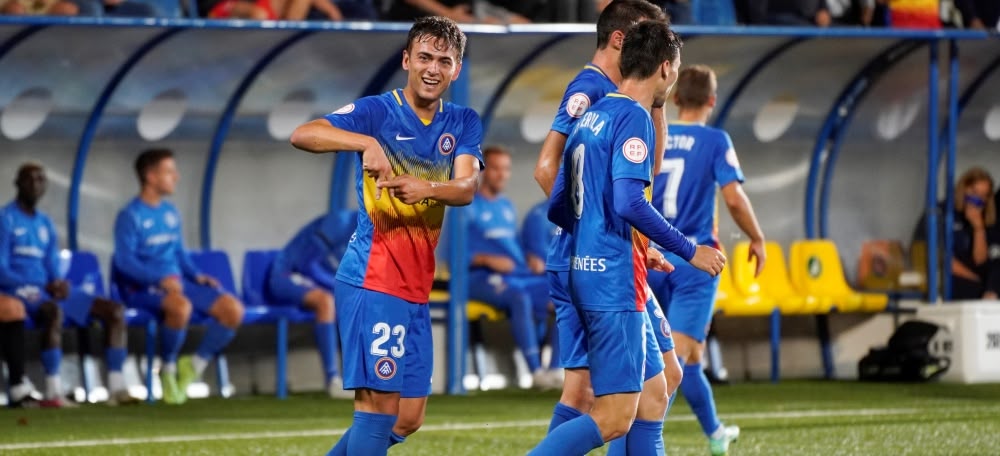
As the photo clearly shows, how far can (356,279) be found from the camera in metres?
4.96

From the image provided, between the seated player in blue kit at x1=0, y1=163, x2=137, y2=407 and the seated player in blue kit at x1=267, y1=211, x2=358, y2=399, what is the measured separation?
117 centimetres

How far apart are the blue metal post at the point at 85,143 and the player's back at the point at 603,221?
6349mm

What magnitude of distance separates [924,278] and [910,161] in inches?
39.2

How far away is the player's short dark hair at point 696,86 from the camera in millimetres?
7090

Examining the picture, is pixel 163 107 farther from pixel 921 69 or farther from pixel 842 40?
pixel 921 69

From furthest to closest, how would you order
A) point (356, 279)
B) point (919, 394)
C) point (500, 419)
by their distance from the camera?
point (919, 394), point (500, 419), point (356, 279)

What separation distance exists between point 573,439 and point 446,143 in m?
0.97

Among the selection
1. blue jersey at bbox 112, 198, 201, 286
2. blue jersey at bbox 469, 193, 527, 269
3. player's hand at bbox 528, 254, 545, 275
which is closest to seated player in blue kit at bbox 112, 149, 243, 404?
blue jersey at bbox 112, 198, 201, 286

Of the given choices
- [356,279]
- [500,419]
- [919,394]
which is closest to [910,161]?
[919,394]

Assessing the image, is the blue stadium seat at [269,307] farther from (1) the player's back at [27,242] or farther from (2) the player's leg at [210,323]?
(1) the player's back at [27,242]

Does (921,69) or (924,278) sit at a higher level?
(921,69)

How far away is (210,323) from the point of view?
10.8 meters

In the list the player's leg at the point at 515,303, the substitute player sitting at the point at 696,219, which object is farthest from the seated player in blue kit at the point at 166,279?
the substitute player sitting at the point at 696,219

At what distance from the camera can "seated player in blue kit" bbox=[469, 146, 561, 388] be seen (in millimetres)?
11477
